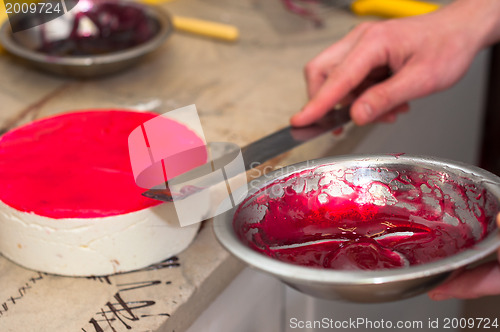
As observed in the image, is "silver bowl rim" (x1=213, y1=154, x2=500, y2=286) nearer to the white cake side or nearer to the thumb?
the white cake side

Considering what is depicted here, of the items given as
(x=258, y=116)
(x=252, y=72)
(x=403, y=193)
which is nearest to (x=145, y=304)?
(x=403, y=193)

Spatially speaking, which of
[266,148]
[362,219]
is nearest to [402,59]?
[266,148]

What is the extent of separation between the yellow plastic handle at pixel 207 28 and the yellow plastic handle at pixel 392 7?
0.35 metres

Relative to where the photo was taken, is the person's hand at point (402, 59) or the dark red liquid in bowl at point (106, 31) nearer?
the person's hand at point (402, 59)

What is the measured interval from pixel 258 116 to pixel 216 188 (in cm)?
30

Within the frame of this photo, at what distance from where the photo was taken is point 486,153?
7.14 feet

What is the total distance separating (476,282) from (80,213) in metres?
0.50

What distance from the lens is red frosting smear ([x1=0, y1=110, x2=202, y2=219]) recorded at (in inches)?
31.0

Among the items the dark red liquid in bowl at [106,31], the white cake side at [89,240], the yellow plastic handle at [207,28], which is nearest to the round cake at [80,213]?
the white cake side at [89,240]

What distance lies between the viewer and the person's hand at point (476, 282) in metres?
0.69

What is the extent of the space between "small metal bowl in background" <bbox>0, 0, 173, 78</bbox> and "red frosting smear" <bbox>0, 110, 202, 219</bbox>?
30 cm

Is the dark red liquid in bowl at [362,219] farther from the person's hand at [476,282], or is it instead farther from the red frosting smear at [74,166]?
the red frosting smear at [74,166]

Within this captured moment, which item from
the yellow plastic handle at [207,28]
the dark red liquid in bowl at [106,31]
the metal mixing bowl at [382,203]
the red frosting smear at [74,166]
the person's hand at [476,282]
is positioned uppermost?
the metal mixing bowl at [382,203]

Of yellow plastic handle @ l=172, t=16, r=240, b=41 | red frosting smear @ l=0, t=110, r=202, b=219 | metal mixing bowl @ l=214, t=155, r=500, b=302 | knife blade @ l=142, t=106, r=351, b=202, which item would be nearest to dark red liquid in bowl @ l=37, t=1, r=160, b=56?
yellow plastic handle @ l=172, t=16, r=240, b=41
